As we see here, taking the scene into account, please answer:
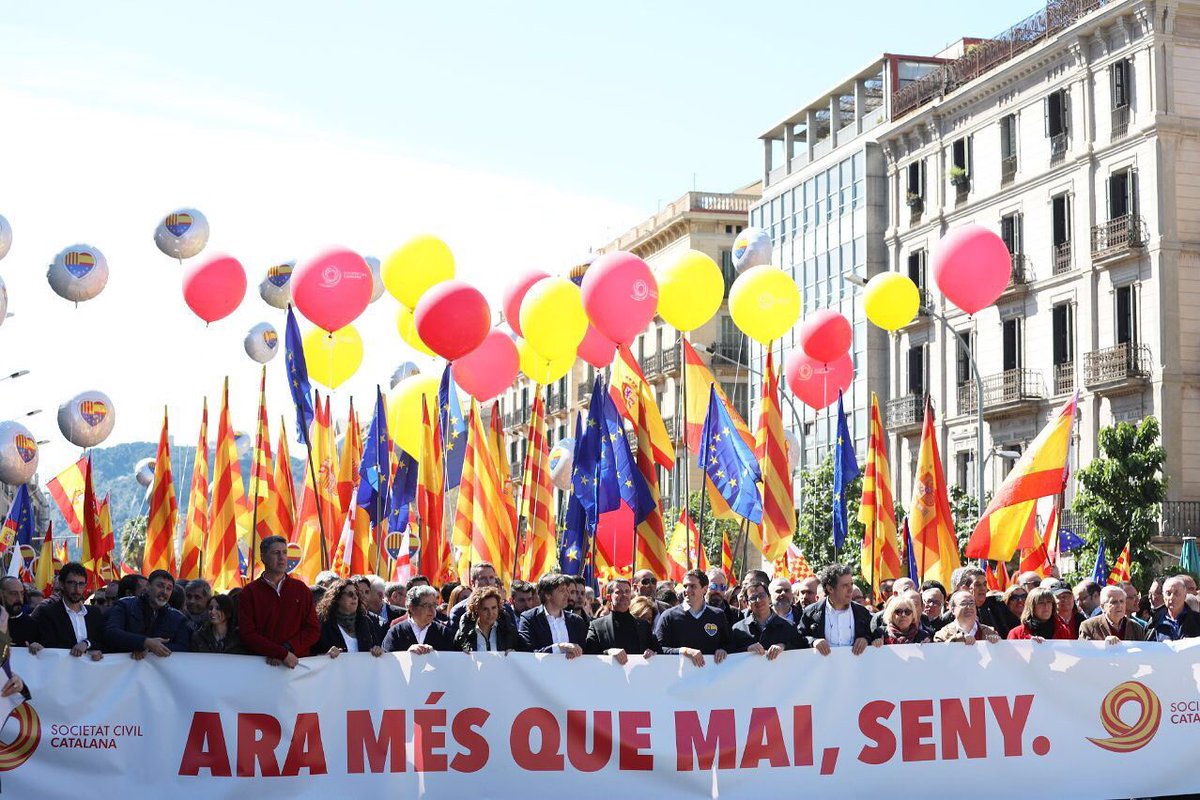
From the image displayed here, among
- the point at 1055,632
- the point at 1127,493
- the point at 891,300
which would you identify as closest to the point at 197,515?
the point at 891,300

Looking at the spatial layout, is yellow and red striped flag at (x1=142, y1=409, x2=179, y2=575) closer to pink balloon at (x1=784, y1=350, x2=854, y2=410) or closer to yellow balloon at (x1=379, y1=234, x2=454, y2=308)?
yellow balloon at (x1=379, y1=234, x2=454, y2=308)

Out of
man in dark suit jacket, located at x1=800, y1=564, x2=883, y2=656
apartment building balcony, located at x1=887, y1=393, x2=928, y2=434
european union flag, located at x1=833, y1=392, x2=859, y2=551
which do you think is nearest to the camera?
man in dark suit jacket, located at x1=800, y1=564, x2=883, y2=656

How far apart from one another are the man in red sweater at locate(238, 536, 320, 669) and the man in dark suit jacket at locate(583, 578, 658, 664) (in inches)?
82.5

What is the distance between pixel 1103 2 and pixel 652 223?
34.5m

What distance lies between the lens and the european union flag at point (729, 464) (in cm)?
2238

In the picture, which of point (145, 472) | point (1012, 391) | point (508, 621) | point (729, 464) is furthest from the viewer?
point (145, 472)

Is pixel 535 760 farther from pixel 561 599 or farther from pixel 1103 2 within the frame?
pixel 1103 2

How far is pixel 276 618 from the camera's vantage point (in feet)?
38.4

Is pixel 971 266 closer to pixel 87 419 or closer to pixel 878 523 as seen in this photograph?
pixel 878 523

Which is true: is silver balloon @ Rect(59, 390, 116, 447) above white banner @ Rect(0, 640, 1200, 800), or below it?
above

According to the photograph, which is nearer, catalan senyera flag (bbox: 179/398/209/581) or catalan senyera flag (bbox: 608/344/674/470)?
catalan senyera flag (bbox: 608/344/674/470)

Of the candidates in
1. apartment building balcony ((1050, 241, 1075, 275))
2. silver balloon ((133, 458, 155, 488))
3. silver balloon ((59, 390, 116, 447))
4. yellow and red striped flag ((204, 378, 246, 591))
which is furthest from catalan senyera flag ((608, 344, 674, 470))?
silver balloon ((133, 458, 155, 488))

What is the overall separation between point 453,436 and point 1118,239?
22.9m

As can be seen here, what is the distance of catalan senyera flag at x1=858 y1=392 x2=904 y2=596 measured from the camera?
74.1 ft
